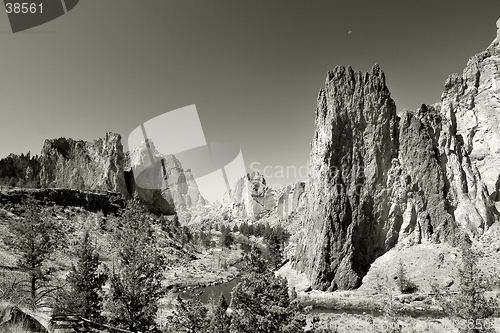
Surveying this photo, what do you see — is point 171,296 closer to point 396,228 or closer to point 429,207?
point 396,228

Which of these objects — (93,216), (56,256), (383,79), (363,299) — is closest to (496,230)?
(363,299)

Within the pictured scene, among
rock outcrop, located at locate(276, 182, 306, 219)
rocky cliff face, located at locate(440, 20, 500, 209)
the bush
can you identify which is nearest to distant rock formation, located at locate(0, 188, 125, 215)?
the bush

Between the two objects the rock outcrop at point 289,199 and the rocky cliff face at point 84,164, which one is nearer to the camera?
the rocky cliff face at point 84,164

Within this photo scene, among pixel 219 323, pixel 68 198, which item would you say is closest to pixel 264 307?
pixel 219 323

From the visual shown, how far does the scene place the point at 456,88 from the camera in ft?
192

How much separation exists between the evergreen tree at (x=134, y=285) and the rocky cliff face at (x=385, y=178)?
37.1 m

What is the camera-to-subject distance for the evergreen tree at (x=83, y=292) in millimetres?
18141

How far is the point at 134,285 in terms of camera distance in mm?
16953

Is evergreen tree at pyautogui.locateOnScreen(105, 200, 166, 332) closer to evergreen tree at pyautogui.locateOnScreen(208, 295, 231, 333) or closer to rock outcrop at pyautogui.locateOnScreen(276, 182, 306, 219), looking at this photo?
evergreen tree at pyautogui.locateOnScreen(208, 295, 231, 333)

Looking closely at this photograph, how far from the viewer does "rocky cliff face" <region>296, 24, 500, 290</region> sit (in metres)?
49.4

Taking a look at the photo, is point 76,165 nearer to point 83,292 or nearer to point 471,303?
point 83,292

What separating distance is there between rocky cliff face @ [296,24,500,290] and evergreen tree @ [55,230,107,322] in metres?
37.6

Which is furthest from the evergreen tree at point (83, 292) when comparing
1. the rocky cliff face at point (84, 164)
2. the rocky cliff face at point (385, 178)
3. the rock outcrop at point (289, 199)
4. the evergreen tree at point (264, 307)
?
the rock outcrop at point (289, 199)

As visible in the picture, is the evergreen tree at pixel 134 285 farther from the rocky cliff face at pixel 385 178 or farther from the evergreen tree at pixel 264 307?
the rocky cliff face at pixel 385 178
